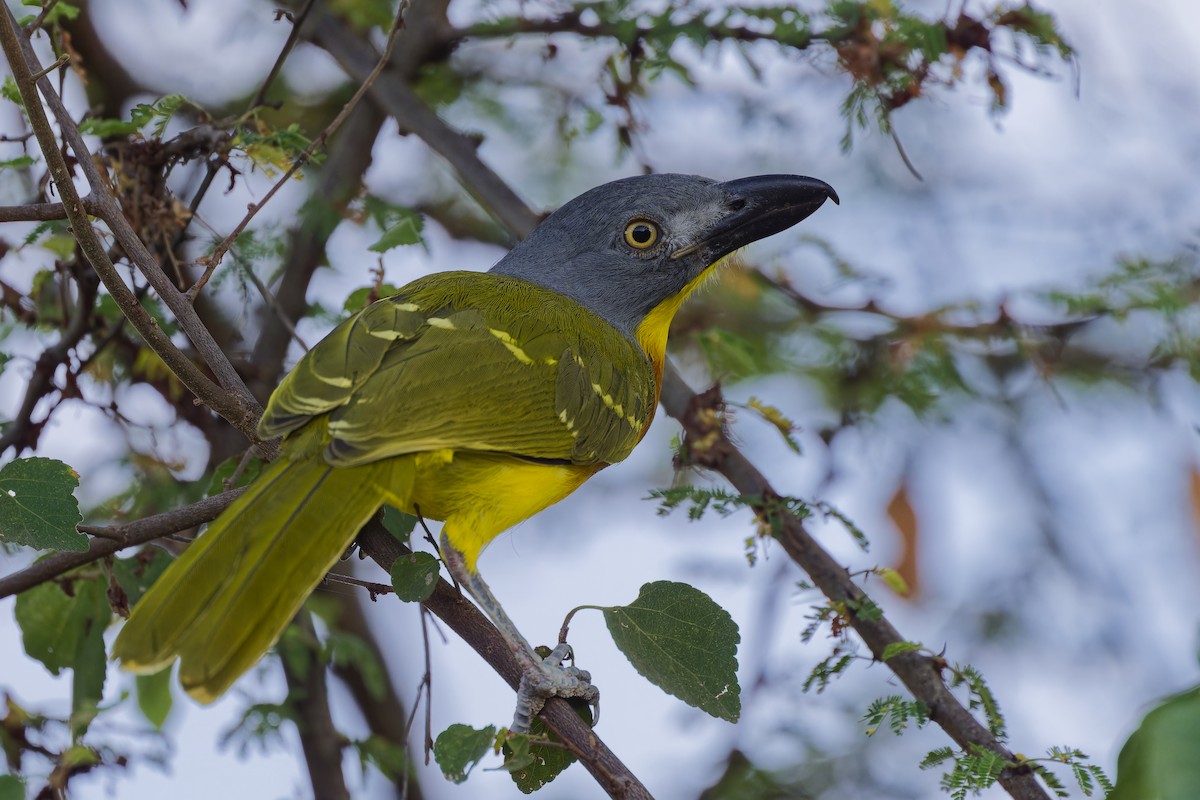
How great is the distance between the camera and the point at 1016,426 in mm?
5059

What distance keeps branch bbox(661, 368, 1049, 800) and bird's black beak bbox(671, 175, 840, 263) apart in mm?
536

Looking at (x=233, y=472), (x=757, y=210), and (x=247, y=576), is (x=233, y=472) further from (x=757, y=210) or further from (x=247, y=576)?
(x=757, y=210)

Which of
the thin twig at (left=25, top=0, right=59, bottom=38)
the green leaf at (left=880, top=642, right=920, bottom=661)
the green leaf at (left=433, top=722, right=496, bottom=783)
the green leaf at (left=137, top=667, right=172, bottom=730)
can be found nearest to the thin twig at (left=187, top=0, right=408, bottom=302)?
the thin twig at (left=25, top=0, right=59, bottom=38)

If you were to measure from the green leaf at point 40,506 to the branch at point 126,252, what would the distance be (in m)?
0.31

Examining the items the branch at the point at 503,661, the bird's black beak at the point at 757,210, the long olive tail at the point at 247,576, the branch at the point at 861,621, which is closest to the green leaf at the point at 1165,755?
the branch at the point at 503,661

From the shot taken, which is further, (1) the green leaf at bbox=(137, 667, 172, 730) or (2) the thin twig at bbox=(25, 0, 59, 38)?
(1) the green leaf at bbox=(137, 667, 172, 730)

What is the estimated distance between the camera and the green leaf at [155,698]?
352 centimetres

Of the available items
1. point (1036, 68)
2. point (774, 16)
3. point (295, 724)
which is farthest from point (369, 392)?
point (1036, 68)

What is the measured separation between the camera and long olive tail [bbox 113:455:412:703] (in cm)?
218

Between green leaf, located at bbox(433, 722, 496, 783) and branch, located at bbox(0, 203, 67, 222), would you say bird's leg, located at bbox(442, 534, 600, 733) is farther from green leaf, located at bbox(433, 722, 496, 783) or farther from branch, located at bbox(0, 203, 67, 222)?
branch, located at bbox(0, 203, 67, 222)

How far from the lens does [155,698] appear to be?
3.54 m

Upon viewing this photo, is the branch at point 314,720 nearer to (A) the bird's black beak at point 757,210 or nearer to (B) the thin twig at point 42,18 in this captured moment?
(A) the bird's black beak at point 757,210

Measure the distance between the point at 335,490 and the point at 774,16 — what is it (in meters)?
2.05

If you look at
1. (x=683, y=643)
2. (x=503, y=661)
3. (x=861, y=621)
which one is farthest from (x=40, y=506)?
(x=861, y=621)
